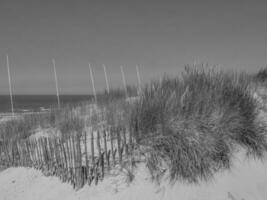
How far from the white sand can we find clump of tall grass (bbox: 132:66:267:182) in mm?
119

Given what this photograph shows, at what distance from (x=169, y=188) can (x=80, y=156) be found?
1199 millimetres

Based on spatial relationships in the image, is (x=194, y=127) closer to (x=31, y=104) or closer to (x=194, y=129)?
(x=194, y=129)

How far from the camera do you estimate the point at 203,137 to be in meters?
2.48

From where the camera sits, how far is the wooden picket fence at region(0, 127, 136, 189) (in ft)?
8.23

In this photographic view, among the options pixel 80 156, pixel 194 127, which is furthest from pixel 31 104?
pixel 194 127

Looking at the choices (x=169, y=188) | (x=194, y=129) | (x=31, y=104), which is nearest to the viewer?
(x=169, y=188)

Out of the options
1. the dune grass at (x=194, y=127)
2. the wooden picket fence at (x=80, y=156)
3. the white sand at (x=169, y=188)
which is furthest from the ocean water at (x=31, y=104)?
the dune grass at (x=194, y=127)

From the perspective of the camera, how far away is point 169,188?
2240 mm

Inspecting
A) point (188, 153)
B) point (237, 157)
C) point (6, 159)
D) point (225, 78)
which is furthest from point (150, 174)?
point (6, 159)

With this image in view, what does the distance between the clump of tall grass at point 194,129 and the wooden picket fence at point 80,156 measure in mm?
300

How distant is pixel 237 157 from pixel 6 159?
4.35 metres

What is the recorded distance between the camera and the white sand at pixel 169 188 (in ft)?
7.25

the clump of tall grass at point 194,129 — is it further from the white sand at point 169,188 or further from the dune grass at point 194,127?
the white sand at point 169,188

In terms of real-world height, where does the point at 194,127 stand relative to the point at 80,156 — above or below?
above
